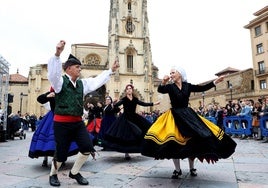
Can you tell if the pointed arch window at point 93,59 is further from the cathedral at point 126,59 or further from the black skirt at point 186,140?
the black skirt at point 186,140

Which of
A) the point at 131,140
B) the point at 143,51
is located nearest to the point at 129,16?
the point at 143,51

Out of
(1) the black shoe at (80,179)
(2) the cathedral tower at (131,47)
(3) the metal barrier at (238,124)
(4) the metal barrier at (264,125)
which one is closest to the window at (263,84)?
(2) the cathedral tower at (131,47)

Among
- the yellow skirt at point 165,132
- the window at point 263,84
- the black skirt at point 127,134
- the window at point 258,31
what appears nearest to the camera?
the yellow skirt at point 165,132

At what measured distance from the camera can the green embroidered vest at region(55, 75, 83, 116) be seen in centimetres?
367

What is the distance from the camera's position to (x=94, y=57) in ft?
166

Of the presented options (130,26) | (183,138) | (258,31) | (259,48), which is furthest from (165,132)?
(130,26)

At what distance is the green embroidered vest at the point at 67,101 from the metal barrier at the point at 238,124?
10298 millimetres

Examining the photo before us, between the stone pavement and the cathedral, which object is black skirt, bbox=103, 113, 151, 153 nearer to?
the stone pavement

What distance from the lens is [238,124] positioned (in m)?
12.8

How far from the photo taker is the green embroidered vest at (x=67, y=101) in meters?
3.67

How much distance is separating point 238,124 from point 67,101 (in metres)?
11.1

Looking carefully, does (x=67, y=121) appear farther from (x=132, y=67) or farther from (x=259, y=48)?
(x=132, y=67)

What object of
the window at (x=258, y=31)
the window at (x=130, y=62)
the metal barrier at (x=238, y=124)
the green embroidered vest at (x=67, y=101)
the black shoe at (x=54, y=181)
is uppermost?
the window at (x=258, y=31)

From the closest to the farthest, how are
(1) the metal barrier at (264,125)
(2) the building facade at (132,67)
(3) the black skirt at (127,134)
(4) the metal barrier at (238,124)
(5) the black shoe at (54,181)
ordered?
(5) the black shoe at (54,181) → (3) the black skirt at (127,134) → (1) the metal barrier at (264,125) → (4) the metal barrier at (238,124) → (2) the building facade at (132,67)
